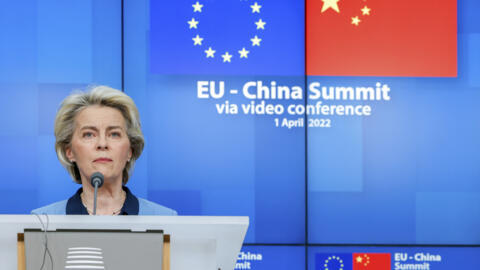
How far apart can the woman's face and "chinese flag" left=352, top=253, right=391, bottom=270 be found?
182cm

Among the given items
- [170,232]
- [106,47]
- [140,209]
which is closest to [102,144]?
[140,209]

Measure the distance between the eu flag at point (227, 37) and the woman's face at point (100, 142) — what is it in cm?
128

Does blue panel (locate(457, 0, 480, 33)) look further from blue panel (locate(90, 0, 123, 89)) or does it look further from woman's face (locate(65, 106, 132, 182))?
woman's face (locate(65, 106, 132, 182))

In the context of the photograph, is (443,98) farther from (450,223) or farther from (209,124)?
(209,124)

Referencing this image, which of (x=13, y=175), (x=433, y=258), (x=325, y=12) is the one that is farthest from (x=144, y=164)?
(x=433, y=258)

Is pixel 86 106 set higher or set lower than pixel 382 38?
lower

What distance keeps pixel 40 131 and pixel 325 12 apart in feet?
6.33

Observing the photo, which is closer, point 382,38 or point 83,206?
point 83,206

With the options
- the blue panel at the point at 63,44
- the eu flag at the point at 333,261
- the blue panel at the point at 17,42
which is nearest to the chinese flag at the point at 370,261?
the eu flag at the point at 333,261

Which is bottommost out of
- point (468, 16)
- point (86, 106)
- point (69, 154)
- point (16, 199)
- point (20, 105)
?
point (16, 199)

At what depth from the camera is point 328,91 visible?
3.30 meters

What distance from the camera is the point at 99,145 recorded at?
201 centimetres

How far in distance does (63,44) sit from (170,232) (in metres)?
2.46

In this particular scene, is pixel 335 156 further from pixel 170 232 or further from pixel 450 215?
pixel 170 232
